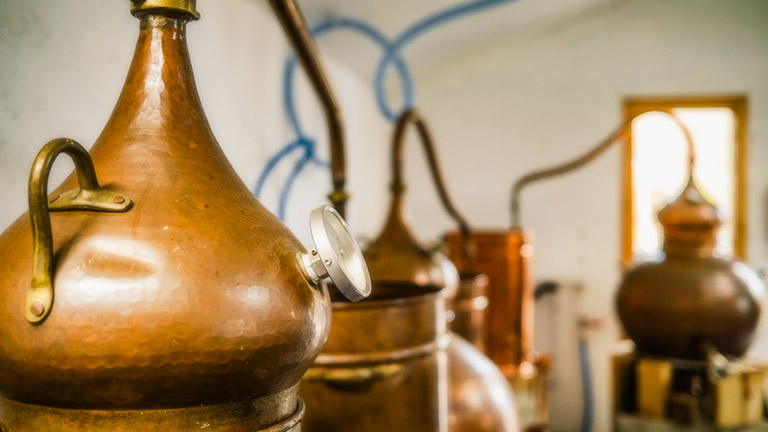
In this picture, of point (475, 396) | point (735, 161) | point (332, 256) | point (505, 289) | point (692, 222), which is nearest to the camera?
point (332, 256)

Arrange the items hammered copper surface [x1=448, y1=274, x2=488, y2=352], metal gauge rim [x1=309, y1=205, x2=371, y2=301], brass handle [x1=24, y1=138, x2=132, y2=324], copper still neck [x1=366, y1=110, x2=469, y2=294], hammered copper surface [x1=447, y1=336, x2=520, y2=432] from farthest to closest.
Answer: hammered copper surface [x1=448, y1=274, x2=488, y2=352] < copper still neck [x1=366, y1=110, x2=469, y2=294] < hammered copper surface [x1=447, y1=336, x2=520, y2=432] < metal gauge rim [x1=309, y1=205, x2=371, y2=301] < brass handle [x1=24, y1=138, x2=132, y2=324]

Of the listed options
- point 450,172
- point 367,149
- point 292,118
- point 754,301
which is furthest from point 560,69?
point 292,118

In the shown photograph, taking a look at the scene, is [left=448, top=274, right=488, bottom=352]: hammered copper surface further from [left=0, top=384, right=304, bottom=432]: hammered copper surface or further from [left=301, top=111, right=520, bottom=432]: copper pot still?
[left=0, top=384, right=304, bottom=432]: hammered copper surface

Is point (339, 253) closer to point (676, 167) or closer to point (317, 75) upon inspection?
point (317, 75)

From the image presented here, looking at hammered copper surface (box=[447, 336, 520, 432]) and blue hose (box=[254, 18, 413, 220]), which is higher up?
blue hose (box=[254, 18, 413, 220])

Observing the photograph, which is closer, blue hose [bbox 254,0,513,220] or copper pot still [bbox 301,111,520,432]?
copper pot still [bbox 301,111,520,432]

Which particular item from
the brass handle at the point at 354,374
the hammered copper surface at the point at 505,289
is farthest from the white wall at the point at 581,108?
the brass handle at the point at 354,374

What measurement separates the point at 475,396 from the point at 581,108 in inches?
140

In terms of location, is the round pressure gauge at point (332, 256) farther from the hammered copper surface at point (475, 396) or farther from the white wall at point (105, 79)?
the hammered copper surface at point (475, 396)

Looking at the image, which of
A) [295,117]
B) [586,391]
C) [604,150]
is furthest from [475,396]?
[586,391]

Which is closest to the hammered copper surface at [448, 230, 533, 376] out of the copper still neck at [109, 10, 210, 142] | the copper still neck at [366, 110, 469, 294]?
the copper still neck at [366, 110, 469, 294]

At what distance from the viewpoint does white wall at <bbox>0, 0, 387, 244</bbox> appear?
3.94 feet

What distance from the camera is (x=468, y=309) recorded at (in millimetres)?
2652

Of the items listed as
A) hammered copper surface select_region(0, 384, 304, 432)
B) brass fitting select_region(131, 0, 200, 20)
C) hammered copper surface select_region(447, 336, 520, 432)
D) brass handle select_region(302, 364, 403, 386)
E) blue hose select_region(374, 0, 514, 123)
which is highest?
blue hose select_region(374, 0, 514, 123)
